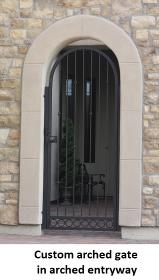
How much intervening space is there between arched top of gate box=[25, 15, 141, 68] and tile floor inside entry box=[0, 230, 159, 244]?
2377 mm

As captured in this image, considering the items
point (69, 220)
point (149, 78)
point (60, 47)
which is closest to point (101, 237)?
point (69, 220)

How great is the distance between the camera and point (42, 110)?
695cm

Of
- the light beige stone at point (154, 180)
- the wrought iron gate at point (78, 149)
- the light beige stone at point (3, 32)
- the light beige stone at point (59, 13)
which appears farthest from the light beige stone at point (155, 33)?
the light beige stone at point (3, 32)

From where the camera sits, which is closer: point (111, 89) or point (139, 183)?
point (139, 183)

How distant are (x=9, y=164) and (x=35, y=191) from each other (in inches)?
20.7

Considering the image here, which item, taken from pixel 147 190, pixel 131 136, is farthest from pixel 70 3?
pixel 147 190

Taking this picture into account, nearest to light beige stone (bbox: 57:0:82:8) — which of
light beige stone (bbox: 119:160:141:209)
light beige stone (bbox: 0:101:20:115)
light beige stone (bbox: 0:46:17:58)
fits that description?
light beige stone (bbox: 0:46:17:58)

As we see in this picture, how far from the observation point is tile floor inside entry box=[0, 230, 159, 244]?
21.0 feet

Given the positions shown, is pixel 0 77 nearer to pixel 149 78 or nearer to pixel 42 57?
pixel 42 57

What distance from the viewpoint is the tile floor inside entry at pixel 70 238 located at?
252 inches

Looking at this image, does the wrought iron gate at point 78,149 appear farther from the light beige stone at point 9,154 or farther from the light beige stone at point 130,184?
the light beige stone at point 9,154

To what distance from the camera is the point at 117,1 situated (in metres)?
6.82

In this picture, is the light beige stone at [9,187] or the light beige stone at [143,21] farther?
the light beige stone at [9,187]

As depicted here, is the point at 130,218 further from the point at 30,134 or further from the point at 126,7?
the point at 126,7
